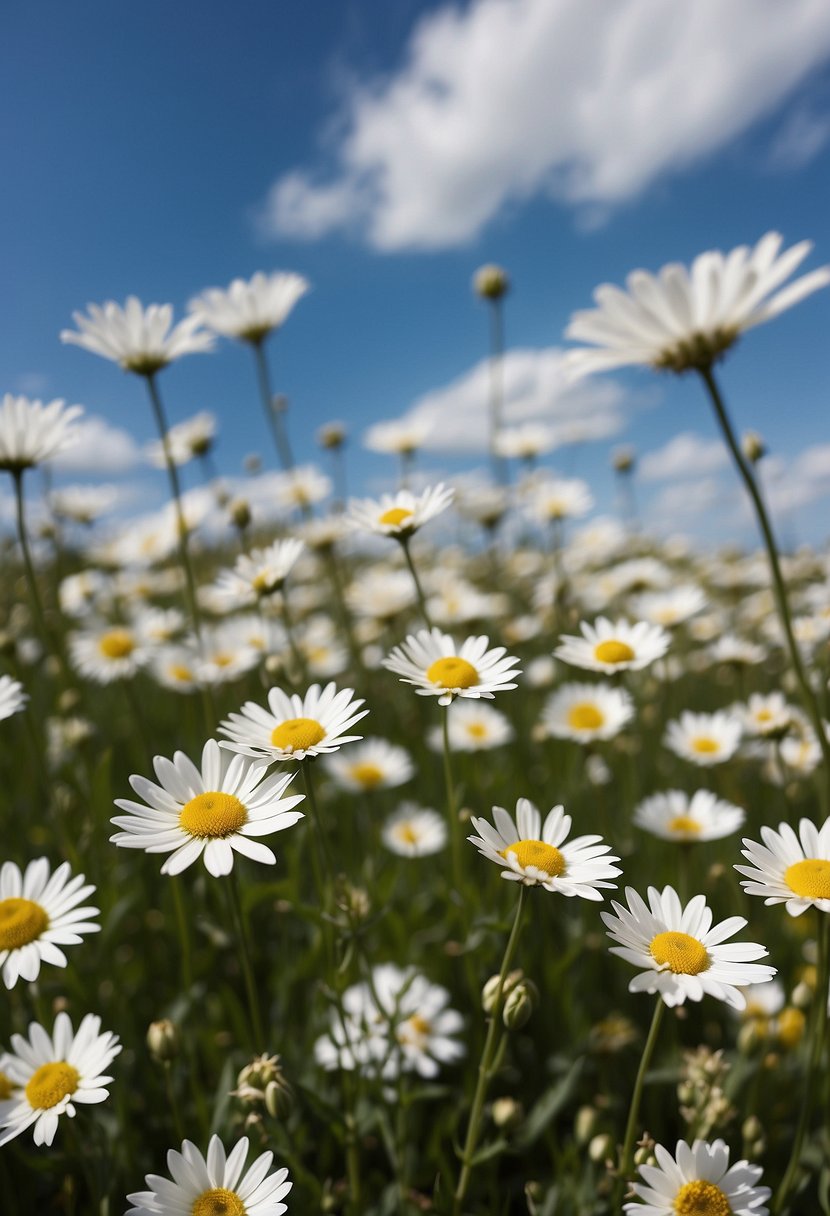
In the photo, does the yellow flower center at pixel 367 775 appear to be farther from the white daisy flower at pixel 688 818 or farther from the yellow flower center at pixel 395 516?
the yellow flower center at pixel 395 516

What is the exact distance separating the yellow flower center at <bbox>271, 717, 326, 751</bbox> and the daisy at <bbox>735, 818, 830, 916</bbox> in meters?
0.66

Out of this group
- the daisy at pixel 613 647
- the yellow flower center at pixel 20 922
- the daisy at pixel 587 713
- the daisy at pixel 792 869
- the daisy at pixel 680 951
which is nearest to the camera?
the daisy at pixel 680 951

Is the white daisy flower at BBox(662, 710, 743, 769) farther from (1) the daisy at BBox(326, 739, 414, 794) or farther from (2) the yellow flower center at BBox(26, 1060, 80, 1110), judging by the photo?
(2) the yellow flower center at BBox(26, 1060, 80, 1110)

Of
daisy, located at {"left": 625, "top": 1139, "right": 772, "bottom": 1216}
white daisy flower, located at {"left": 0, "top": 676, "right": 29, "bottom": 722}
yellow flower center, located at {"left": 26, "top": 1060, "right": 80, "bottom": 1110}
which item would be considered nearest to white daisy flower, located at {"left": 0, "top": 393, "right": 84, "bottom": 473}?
white daisy flower, located at {"left": 0, "top": 676, "right": 29, "bottom": 722}

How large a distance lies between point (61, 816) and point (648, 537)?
282 inches

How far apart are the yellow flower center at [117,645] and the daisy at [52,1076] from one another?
199cm

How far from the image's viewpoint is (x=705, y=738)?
2.58m

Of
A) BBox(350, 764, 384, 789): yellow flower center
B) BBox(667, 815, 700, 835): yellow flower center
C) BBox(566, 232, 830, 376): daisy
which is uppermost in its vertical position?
BBox(566, 232, 830, 376): daisy

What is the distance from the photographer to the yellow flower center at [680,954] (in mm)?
1049

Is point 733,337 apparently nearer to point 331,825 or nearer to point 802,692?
point 802,692

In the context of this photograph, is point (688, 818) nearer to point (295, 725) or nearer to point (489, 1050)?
point (489, 1050)

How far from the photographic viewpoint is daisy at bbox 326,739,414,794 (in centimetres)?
275

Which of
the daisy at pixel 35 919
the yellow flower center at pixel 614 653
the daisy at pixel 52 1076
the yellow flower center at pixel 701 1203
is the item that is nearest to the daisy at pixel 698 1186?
the yellow flower center at pixel 701 1203

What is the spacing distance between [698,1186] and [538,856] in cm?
47
